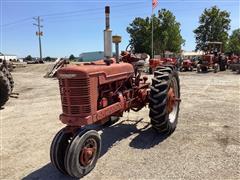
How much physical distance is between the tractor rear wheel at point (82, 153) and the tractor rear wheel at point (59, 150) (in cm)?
24

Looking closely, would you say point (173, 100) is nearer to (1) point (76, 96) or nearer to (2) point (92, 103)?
(2) point (92, 103)

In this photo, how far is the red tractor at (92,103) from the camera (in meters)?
4.20

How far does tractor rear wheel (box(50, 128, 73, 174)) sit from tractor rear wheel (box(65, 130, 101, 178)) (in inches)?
9.6

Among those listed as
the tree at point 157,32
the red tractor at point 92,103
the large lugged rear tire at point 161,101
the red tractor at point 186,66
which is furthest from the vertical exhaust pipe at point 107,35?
the tree at point 157,32

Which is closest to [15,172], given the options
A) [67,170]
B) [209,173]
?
[67,170]

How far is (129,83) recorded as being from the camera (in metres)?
5.93

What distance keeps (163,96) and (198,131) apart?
119cm

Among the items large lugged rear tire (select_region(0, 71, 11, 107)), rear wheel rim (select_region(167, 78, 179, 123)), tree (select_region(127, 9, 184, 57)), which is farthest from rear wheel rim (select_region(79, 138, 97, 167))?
tree (select_region(127, 9, 184, 57))

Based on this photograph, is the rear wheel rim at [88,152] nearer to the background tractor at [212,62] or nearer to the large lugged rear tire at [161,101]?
the large lugged rear tire at [161,101]

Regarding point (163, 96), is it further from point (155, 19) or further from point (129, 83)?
point (155, 19)

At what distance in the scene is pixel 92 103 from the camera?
446cm

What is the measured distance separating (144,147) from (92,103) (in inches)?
54.4

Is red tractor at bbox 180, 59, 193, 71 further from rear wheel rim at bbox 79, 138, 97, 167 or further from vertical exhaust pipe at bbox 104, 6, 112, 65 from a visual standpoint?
rear wheel rim at bbox 79, 138, 97, 167

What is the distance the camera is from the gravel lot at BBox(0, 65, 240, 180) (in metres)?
4.36
